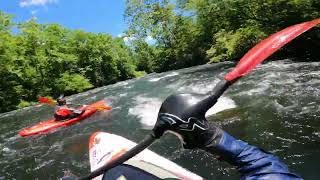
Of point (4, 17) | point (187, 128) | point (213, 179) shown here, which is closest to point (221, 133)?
point (187, 128)

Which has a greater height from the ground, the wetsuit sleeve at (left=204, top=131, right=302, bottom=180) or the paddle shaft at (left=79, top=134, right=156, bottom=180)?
the paddle shaft at (left=79, top=134, right=156, bottom=180)

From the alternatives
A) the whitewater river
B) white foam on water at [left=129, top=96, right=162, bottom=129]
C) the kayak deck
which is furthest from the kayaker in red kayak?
the kayak deck

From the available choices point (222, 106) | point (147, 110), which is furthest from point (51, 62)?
point (222, 106)

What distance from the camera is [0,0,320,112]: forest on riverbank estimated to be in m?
22.1

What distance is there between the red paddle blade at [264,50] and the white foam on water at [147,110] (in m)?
7.88

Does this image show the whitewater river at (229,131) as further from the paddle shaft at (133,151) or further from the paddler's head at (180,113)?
the paddle shaft at (133,151)

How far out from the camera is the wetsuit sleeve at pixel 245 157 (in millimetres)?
1889

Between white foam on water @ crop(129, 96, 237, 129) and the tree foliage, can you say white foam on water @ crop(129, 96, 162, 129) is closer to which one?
white foam on water @ crop(129, 96, 237, 129)

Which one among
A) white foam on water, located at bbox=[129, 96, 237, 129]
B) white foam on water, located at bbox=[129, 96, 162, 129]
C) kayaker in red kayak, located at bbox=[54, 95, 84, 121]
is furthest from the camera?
kayaker in red kayak, located at bbox=[54, 95, 84, 121]

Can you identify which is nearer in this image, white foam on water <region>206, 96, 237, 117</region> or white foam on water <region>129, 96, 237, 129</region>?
white foam on water <region>206, 96, 237, 117</region>

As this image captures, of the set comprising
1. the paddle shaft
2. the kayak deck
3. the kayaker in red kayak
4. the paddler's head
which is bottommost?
the kayaker in red kayak

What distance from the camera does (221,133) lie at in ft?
6.48

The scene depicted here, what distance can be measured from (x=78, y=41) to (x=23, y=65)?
1033 centimetres

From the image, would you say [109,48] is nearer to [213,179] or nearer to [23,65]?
[23,65]
